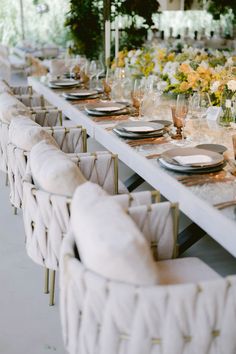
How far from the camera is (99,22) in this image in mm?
7168

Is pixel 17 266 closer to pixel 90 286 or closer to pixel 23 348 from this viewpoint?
pixel 23 348

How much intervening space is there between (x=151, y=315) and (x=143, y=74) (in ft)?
11.1

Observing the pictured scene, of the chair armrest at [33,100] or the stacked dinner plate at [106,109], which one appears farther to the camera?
the chair armrest at [33,100]

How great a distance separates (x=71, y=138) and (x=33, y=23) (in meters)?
9.80

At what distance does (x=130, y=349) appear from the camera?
162 centimetres

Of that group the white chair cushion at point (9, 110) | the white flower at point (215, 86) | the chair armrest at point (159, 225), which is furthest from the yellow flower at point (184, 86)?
the chair armrest at point (159, 225)

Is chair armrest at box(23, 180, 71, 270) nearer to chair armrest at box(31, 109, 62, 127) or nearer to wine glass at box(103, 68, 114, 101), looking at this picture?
chair armrest at box(31, 109, 62, 127)

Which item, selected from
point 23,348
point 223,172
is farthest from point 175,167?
point 23,348

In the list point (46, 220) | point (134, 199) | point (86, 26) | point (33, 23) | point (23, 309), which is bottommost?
point (23, 309)

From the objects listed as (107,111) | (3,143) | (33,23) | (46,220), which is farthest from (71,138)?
(33,23)

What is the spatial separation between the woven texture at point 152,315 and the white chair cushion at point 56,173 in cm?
49

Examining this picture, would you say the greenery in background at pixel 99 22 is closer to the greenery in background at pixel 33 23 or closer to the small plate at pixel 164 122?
the small plate at pixel 164 122

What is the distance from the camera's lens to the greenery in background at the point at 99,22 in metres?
6.51

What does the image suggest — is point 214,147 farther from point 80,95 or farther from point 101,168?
point 80,95
